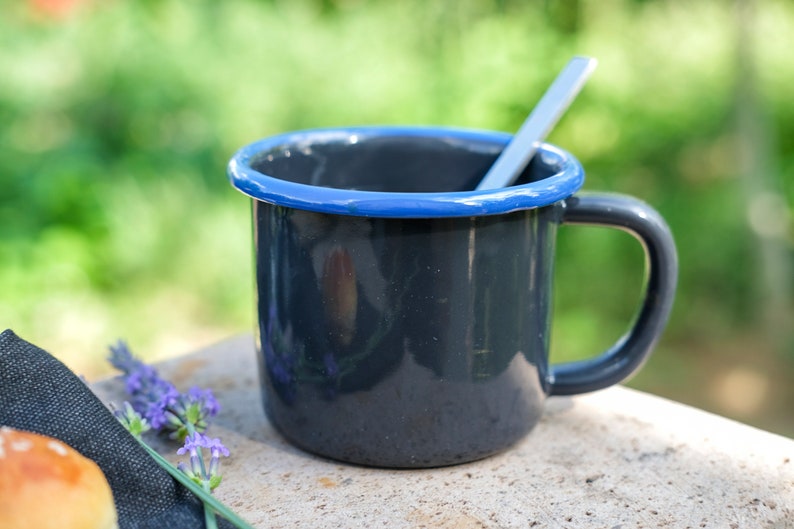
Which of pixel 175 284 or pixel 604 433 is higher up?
pixel 604 433

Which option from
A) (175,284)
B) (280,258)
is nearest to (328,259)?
(280,258)

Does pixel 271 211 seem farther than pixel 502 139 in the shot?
No

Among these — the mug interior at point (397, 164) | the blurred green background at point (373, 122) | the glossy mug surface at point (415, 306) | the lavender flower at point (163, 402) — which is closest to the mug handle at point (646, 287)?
the glossy mug surface at point (415, 306)

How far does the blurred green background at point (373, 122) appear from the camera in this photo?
2.39m

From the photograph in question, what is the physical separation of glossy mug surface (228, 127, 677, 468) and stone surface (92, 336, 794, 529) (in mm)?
32

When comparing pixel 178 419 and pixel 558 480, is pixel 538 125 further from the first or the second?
pixel 178 419

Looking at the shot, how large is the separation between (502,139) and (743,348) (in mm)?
1638

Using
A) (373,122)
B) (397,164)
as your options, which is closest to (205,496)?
(397,164)

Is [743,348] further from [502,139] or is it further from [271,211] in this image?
[271,211]

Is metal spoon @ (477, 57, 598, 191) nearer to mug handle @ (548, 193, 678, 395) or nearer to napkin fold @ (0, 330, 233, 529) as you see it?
mug handle @ (548, 193, 678, 395)

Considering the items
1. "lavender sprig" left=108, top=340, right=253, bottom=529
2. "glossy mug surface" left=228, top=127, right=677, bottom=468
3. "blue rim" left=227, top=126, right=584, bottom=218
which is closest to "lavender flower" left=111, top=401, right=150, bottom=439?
"lavender sprig" left=108, top=340, right=253, bottom=529

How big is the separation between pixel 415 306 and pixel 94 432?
298 millimetres

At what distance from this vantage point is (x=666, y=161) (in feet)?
8.92

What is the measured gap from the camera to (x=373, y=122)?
2691mm
